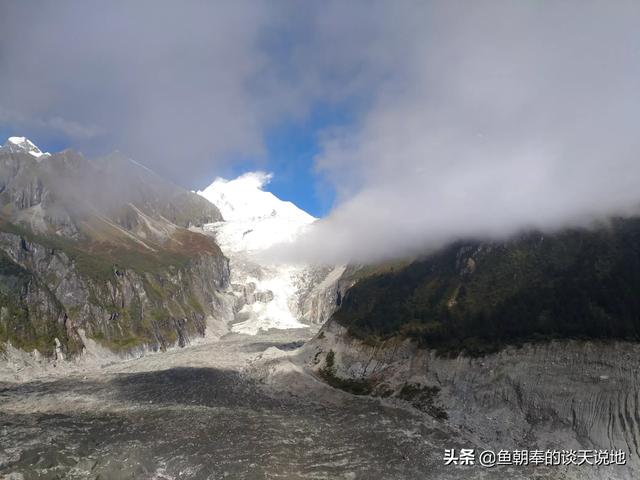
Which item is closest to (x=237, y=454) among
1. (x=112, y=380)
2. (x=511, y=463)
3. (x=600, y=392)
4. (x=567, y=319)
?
(x=511, y=463)

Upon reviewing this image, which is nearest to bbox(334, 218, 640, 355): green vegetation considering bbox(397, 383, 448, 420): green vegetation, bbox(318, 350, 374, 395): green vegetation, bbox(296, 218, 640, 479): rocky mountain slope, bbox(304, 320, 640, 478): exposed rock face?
bbox(296, 218, 640, 479): rocky mountain slope

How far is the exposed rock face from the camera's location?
221 feet

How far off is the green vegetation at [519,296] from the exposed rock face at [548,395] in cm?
320

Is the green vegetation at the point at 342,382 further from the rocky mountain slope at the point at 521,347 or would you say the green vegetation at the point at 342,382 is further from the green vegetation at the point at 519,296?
the green vegetation at the point at 519,296

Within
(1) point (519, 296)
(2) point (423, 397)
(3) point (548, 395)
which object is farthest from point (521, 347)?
(2) point (423, 397)

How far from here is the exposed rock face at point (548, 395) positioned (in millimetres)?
67500

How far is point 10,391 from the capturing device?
112m

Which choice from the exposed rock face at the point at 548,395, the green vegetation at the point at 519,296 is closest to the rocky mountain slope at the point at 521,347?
the exposed rock face at the point at 548,395

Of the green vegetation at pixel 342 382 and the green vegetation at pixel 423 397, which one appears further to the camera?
the green vegetation at pixel 342 382

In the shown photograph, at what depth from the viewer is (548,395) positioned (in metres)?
76.9

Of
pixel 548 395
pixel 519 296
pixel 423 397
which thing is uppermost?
pixel 519 296

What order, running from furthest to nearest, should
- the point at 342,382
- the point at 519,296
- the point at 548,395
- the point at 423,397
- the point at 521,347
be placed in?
the point at 342,382, the point at 519,296, the point at 423,397, the point at 521,347, the point at 548,395

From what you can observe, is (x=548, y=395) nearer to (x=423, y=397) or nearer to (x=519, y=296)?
(x=519, y=296)

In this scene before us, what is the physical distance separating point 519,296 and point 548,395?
81.4 ft
